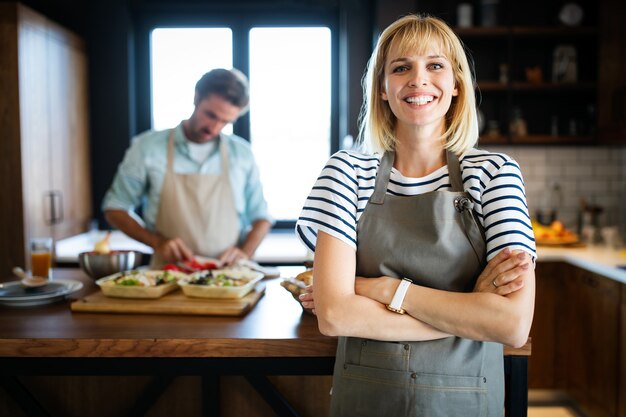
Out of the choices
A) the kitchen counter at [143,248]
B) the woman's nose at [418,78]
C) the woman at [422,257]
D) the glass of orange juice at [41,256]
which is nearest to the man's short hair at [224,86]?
the glass of orange juice at [41,256]

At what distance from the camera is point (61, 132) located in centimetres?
449

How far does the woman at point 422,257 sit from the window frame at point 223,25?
3572 millimetres

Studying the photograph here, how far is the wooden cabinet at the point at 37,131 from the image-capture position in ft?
12.9

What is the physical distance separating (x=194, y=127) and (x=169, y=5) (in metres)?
2.26

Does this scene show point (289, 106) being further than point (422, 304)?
Yes

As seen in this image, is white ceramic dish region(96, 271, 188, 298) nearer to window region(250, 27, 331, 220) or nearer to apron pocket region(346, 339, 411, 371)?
apron pocket region(346, 339, 411, 371)

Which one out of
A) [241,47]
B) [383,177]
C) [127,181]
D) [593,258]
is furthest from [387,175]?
[241,47]

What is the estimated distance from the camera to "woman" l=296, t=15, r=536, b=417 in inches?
57.5

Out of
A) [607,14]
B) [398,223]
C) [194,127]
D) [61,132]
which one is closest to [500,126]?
[607,14]

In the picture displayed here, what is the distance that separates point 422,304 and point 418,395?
22 cm

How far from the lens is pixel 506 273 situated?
4.71 feet

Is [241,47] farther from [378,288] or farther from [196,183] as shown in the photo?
Result: [378,288]

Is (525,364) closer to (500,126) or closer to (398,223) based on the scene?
(398,223)

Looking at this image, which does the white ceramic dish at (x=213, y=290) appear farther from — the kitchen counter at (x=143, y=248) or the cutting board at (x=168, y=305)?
the kitchen counter at (x=143, y=248)
